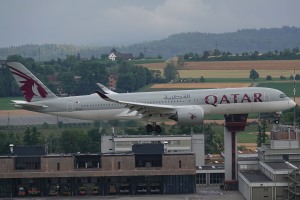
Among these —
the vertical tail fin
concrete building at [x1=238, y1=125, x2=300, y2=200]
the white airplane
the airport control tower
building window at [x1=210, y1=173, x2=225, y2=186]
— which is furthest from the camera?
building window at [x1=210, y1=173, x2=225, y2=186]

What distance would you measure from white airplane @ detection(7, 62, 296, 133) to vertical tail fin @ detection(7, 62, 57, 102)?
11.0 feet

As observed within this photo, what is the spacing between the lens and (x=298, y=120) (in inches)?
7421

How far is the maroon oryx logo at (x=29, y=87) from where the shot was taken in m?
114

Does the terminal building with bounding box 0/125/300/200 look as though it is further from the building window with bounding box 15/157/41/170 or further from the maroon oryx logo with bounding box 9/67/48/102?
the maroon oryx logo with bounding box 9/67/48/102

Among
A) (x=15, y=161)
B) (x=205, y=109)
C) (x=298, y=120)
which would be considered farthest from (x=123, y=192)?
(x=298, y=120)

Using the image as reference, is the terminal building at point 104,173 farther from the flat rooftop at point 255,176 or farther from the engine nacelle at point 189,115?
the engine nacelle at point 189,115

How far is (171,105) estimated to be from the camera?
106m

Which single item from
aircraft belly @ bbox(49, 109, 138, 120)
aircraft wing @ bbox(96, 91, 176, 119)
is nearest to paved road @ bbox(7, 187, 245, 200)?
aircraft belly @ bbox(49, 109, 138, 120)

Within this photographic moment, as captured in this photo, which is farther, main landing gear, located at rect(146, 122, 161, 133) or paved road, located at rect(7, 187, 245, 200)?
paved road, located at rect(7, 187, 245, 200)

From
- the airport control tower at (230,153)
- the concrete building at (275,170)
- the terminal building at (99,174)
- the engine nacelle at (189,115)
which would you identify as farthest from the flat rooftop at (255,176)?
the engine nacelle at (189,115)

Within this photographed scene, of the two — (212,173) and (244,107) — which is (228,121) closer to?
(212,173)

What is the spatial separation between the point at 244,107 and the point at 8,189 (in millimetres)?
44494

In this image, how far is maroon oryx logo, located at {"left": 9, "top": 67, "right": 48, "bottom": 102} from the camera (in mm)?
113500

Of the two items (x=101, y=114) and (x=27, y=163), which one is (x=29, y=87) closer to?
(x=101, y=114)
